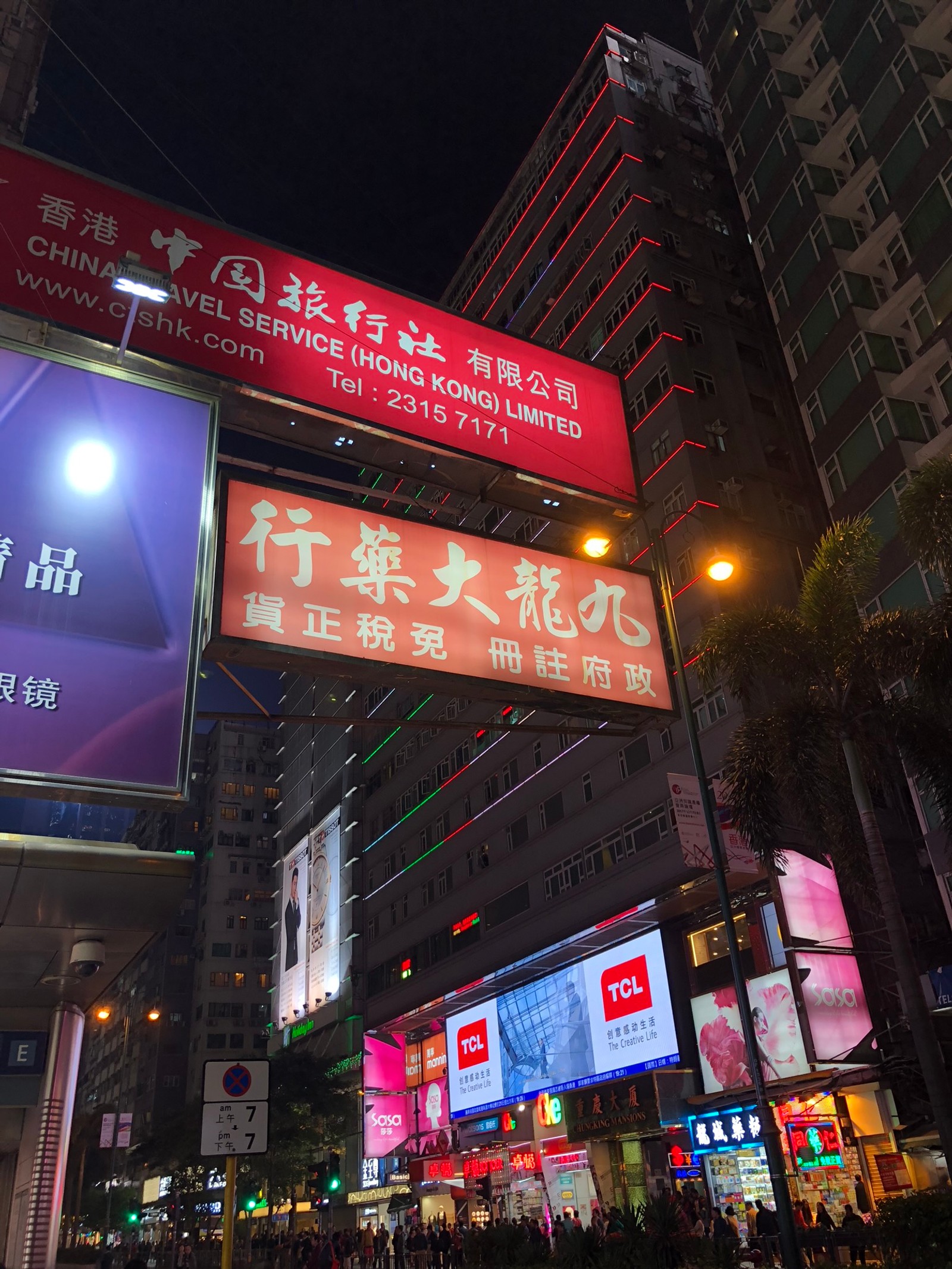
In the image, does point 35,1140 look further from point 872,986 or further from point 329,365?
point 872,986

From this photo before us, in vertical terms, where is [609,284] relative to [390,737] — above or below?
above

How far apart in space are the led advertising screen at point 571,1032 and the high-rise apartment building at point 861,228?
37.0 ft

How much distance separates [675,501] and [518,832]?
16619 mm

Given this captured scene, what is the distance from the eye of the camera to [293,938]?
72500 millimetres

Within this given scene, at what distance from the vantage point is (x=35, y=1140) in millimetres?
11953

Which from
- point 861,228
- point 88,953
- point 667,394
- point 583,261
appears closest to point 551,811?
point 667,394

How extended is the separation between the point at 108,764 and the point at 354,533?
3168mm

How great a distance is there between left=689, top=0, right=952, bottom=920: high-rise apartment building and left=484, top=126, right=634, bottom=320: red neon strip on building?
423 inches

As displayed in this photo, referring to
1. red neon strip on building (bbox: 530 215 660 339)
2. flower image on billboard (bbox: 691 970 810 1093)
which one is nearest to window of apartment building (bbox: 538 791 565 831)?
flower image on billboard (bbox: 691 970 810 1093)

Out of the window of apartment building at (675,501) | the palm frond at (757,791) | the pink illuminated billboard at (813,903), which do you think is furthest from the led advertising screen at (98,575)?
the window of apartment building at (675,501)

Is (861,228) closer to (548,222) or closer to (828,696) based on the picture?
(548,222)

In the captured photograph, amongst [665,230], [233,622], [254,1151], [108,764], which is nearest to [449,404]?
[233,622]

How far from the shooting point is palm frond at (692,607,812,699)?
19.1 meters

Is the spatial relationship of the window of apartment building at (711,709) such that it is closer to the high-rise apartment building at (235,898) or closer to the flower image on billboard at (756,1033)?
the flower image on billboard at (756,1033)
